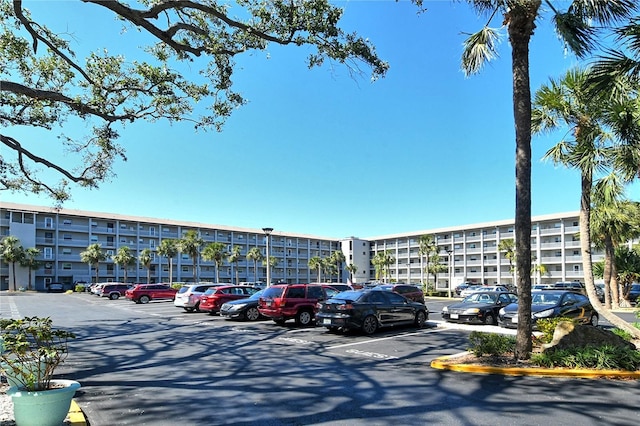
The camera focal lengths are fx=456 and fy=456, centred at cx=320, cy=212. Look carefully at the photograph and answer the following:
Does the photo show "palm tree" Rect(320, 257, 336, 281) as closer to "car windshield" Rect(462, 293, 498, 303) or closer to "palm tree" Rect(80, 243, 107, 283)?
"palm tree" Rect(80, 243, 107, 283)

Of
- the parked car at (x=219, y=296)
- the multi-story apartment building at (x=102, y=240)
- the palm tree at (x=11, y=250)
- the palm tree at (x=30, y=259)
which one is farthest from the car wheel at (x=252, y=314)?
the palm tree at (x=30, y=259)

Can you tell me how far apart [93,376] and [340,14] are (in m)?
8.62

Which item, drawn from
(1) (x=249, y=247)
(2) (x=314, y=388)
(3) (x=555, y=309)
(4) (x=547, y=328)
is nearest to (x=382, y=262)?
(1) (x=249, y=247)

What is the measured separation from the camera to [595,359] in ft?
27.9

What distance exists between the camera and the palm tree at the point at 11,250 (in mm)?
59156

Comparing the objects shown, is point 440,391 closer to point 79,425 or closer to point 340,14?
point 79,425

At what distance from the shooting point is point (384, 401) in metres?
6.64

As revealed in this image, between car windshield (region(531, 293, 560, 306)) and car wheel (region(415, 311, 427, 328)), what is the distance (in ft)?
11.9

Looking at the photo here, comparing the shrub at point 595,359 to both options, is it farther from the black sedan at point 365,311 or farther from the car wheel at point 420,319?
the car wheel at point 420,319

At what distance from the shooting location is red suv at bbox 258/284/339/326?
16.8 meters

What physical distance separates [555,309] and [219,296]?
14.7 meters

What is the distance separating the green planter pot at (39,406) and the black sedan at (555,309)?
527 inches

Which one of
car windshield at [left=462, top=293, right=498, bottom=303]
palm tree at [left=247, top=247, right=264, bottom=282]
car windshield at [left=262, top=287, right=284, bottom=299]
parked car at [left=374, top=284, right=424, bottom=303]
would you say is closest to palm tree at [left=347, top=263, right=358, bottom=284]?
palm tree at [left=247, top=247, right=264, bottom=282]

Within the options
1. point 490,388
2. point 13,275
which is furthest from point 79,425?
point 13,275
